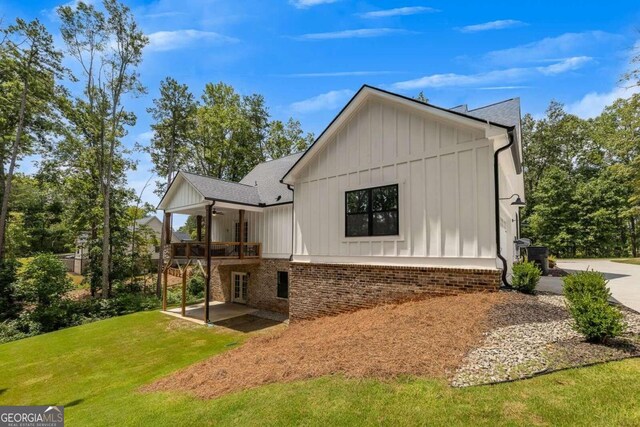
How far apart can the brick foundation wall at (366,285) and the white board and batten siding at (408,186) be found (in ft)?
0.86

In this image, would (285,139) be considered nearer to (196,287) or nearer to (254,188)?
(254,188)

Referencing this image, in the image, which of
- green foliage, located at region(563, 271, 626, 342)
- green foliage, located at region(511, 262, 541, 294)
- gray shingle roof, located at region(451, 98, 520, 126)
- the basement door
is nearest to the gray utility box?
gray shingle roof, located at region(451, 98, 520, 126)

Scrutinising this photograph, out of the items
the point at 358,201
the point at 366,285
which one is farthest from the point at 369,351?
the point at 358,201

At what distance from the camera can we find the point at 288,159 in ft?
60.0

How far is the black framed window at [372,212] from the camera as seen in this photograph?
28.8 feet

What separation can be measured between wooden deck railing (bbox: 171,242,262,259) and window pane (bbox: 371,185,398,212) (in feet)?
24.6

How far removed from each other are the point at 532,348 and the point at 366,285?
488cm

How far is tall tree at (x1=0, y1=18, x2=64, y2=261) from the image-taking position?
56.0 feet

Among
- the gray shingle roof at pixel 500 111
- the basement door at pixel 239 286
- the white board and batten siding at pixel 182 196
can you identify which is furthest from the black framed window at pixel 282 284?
the gray shingle roof at pixel 500 111

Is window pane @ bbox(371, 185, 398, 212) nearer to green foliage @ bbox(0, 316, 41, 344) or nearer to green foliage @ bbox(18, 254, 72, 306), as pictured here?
green foliage @ bbox(0, 316, 41, 344)

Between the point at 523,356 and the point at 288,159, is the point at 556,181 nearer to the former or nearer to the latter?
the point at 288,159

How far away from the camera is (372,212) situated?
364 inches

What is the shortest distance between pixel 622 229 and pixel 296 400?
41.2 meters

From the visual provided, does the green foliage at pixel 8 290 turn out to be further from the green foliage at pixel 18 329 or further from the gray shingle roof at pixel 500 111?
the gray shingle roof at pixel 500 111
